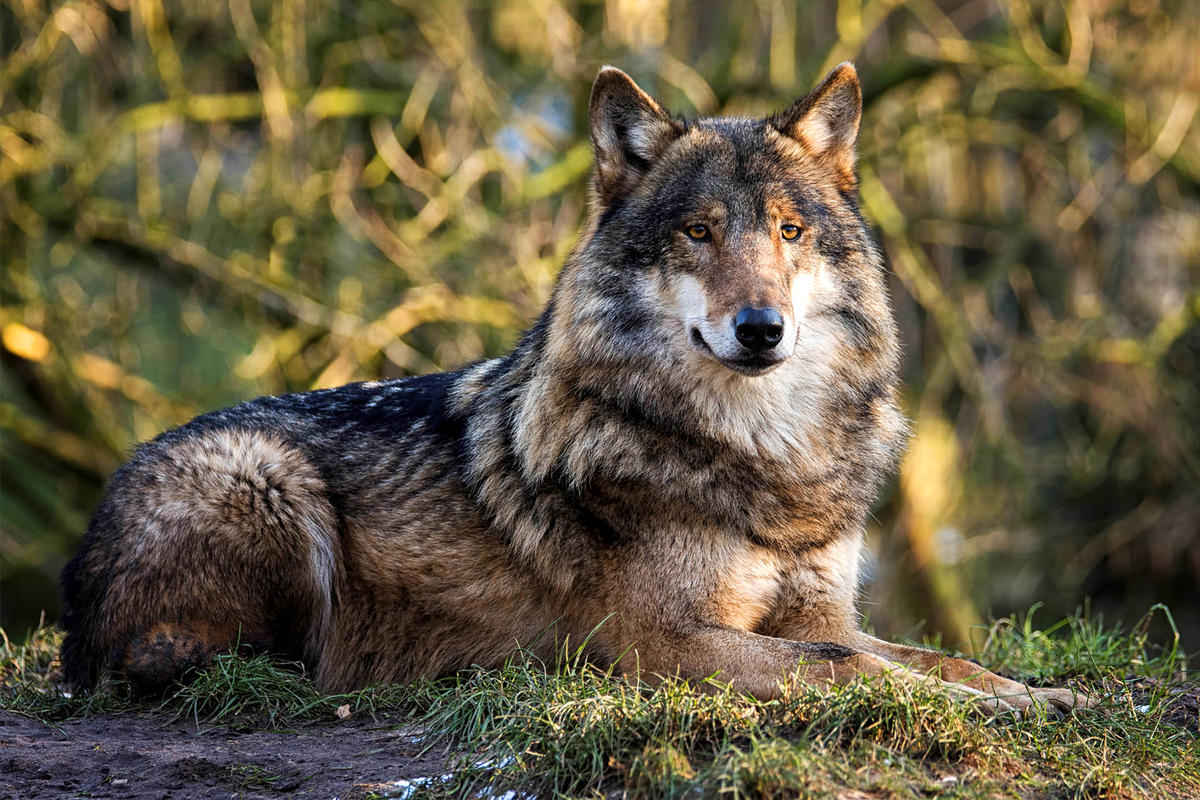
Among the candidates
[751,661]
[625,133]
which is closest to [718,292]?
[625,133]

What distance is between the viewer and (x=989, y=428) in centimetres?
1002

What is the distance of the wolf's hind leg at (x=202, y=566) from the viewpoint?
15.5 ft

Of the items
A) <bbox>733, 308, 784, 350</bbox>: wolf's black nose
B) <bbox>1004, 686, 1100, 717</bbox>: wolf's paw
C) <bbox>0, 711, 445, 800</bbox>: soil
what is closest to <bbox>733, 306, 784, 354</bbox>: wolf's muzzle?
<bbox>733, 308, 784, 350</bbox>: wolf's black nose

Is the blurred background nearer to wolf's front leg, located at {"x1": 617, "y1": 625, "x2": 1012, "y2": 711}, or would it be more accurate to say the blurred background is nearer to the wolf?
the wolf

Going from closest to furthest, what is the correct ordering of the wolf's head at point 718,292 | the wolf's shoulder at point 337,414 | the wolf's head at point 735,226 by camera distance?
1. the wolf's head at point 735,226
2. the wolf's head at point 718,292
3. the wolf's shoulder at point 337,414

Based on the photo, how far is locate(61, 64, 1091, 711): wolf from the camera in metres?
4.32

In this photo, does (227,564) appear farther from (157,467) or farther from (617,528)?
(617,528)

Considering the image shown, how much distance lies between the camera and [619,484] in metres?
4.45

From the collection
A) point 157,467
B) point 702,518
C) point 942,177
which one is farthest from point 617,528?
point 942,177

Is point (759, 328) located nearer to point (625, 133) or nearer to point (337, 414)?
point (625, 133)

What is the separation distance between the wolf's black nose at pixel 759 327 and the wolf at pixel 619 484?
0.01 meters

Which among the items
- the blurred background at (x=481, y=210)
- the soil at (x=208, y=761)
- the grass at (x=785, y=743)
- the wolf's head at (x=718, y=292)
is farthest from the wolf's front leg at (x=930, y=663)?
the blurred background at (x=481, y=210)

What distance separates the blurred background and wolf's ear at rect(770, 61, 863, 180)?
14.8 ft

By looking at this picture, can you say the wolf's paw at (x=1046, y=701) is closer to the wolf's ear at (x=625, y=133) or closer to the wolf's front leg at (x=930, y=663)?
the wolf's front leg at (x=930, y=663)
